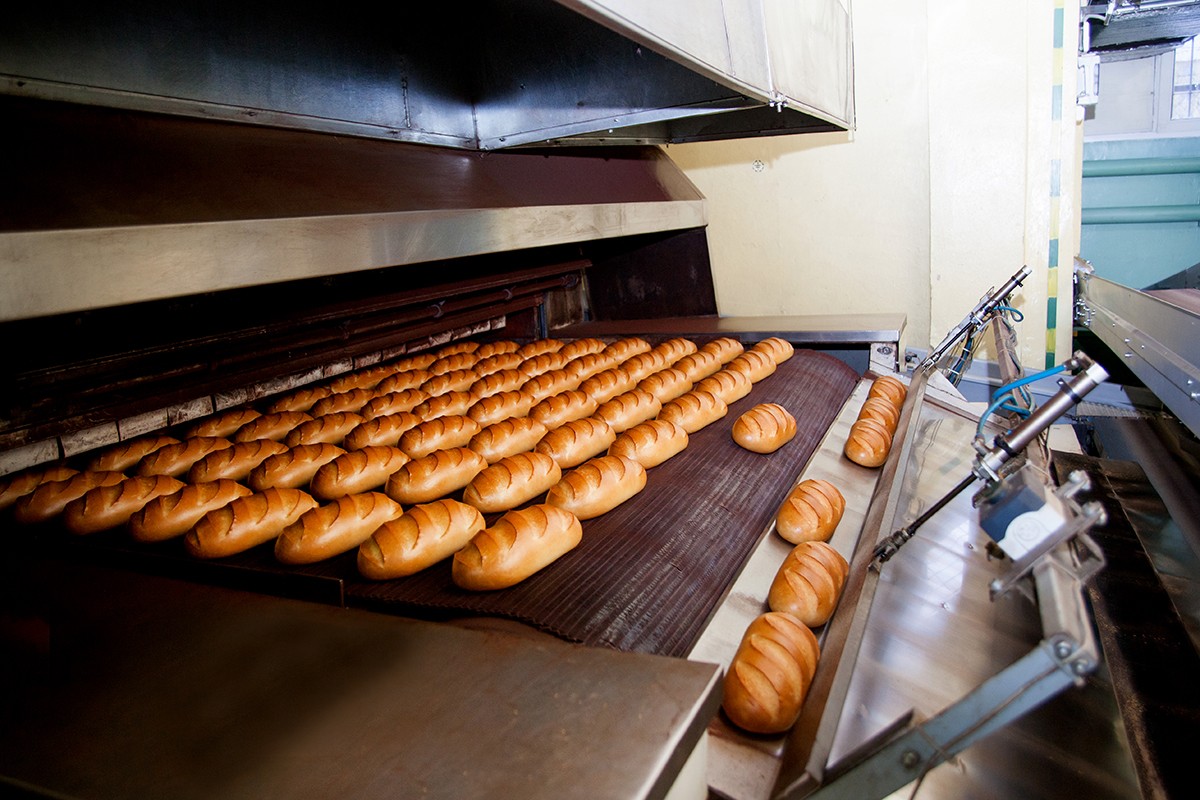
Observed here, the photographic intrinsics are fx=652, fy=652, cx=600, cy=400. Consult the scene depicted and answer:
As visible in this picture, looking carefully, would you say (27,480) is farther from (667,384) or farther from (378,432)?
(667,384)

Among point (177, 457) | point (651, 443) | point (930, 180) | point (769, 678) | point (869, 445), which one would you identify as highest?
point (930, 180)

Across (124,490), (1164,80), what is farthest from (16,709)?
(1164,80)

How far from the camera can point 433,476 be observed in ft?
6.80

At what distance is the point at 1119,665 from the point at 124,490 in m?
3.20

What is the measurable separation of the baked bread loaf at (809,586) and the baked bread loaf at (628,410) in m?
1.03

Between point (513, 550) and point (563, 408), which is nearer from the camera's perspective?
point (513, 550)

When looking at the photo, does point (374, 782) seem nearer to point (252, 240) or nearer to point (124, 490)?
point (252, 240)

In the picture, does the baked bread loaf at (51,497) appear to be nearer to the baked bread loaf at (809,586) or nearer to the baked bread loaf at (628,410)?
the baked bread loaf at (628,410)

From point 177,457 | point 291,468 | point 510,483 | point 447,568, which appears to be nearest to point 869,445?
point 510,483

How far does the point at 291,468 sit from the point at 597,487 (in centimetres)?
102

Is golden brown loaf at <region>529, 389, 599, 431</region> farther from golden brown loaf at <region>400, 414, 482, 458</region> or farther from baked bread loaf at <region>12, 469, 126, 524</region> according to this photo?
baked bread loaf at <region>12, 469, 126, 524</region>

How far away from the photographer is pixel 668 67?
2.37m

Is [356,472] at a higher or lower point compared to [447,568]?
higher

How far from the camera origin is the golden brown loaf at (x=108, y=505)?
1.82 metres
